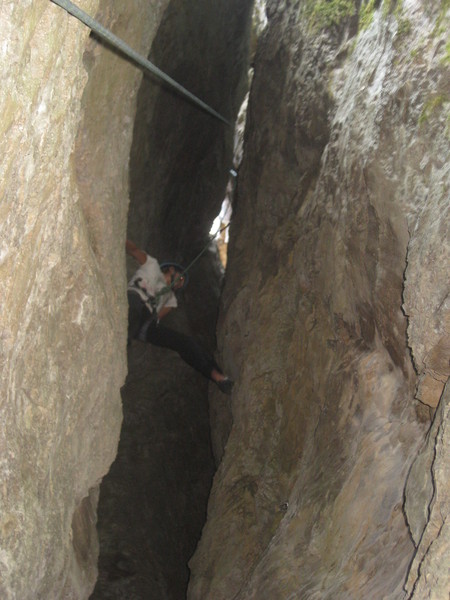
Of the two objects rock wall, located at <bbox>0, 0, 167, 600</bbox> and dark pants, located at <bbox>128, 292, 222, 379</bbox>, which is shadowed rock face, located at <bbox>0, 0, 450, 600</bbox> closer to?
rock wall, located at <bbox>0, 0, 167, 600</bbox>

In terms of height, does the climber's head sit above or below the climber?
above

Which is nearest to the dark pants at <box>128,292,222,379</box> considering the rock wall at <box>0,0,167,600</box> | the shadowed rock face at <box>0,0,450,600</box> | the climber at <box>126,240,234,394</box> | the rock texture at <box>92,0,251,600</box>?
the climber at <box>126,240,234,394</box>

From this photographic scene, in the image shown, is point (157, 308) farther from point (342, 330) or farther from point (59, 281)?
point (59, 281)

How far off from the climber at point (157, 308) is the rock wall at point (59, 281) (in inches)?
50.8

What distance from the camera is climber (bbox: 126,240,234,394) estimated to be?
6.40m

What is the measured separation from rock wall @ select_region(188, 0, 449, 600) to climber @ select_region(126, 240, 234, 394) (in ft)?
0.94

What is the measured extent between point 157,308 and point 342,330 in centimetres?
251

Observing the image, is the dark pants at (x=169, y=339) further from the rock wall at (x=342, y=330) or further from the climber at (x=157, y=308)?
the rock wall at (x=342, y=330)

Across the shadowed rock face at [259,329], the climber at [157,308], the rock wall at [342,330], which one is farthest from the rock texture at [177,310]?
the climber at [157,308]

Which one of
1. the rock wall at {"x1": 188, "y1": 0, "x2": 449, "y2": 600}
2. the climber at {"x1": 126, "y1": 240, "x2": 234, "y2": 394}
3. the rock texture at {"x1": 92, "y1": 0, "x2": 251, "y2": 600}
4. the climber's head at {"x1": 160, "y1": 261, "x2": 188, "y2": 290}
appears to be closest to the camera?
the rock wall at {"x1": 188, "y1": 0, "x2": 449, "y2": 600}

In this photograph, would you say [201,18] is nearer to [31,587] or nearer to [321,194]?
[321,194]

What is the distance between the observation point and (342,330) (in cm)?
478

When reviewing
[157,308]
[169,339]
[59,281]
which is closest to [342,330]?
[59,281]

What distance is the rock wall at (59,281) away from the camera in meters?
2.65
